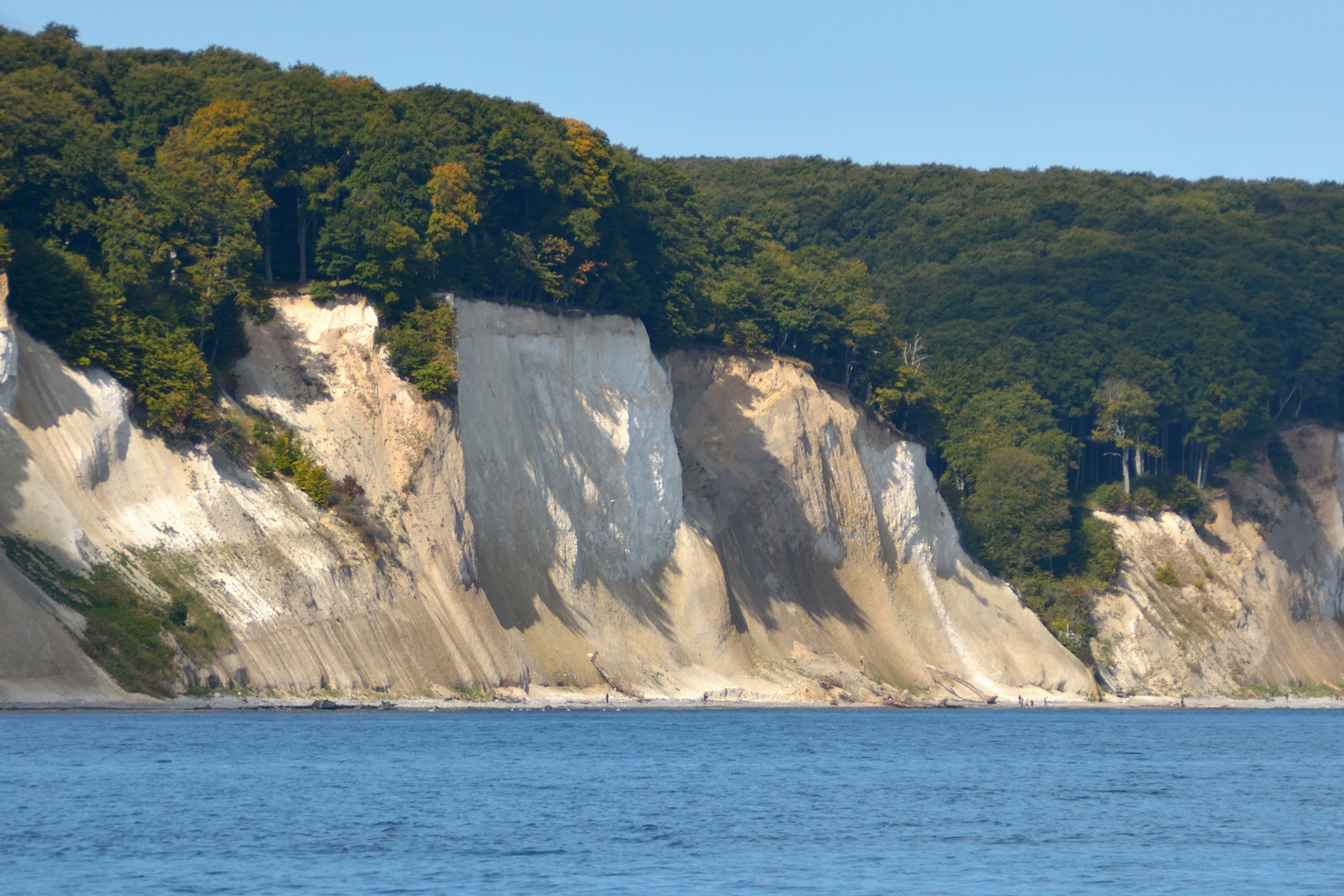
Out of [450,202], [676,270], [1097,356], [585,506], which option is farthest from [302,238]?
[1097,356]

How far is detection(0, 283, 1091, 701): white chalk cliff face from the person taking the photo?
203ft

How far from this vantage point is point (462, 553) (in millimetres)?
70500

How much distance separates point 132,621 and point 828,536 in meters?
40.9

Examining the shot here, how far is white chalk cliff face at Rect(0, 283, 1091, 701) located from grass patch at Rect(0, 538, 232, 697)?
682mm

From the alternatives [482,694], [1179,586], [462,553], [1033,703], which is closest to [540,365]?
[462,553]

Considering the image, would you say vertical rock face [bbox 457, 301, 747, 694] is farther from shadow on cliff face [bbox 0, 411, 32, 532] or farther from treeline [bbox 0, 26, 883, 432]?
shadow on cliff face [bbox 0, 411, 32, 532]

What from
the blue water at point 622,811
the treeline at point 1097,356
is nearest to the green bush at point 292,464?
the blue water at point 622,811

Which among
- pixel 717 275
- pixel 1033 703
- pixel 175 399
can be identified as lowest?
pixel 1033 703

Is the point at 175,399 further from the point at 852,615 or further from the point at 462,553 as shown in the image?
the point at 852,615

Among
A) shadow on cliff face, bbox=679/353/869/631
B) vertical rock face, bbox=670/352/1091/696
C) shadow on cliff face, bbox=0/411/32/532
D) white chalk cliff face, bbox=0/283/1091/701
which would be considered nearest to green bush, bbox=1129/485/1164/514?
white chalk cliff face, bbox=0/283/1091/701

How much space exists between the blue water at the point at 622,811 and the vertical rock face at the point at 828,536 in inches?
826

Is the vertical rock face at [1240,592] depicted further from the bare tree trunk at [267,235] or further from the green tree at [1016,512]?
the bare tree trunk at [267,235]

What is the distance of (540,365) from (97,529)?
23.4 meters

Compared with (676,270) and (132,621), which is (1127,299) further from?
(132,621)
